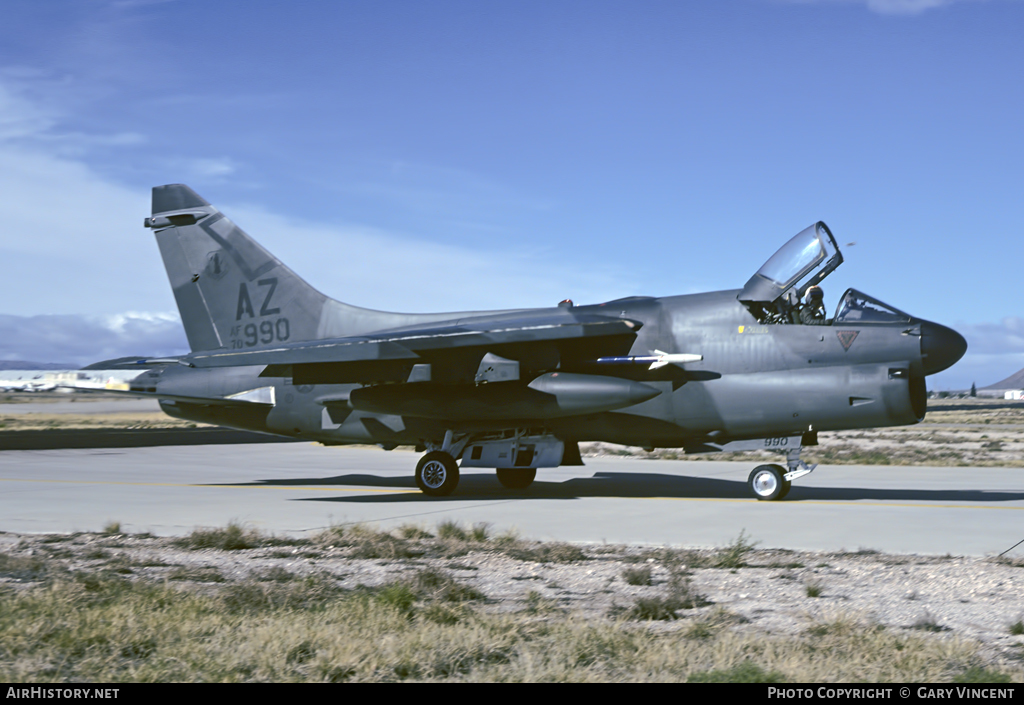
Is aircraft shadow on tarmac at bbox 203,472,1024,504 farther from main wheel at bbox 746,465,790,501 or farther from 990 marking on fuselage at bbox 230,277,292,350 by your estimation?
990 marking on fuselage at bbox 230,277,292,350

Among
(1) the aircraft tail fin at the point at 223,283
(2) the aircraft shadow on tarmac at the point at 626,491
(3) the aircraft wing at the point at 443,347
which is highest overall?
(1) the aircraft tail fin at the point at 223,283

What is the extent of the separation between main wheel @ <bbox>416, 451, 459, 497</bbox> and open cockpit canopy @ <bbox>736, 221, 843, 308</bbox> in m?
5.97

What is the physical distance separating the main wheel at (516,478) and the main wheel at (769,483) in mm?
4465

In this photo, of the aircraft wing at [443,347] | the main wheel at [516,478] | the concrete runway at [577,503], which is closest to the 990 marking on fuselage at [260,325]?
the aircraft wing at [443,347]

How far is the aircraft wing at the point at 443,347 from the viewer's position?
14.5m

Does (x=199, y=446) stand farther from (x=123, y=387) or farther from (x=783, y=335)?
(x=783, y=335)

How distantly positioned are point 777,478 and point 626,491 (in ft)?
10.5

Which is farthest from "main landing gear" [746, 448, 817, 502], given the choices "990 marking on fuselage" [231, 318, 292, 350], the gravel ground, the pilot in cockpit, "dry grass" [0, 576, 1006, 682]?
"990 marking on fuselage" [231, 318, 292, 350]

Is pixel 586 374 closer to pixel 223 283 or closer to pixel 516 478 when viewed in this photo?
pixel 516 478

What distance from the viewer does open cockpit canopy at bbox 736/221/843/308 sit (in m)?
14.0

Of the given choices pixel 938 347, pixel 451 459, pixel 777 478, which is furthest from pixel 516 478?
pixel 938 347

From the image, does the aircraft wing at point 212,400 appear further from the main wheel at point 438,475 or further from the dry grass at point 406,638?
the dry grass at point 406,638
